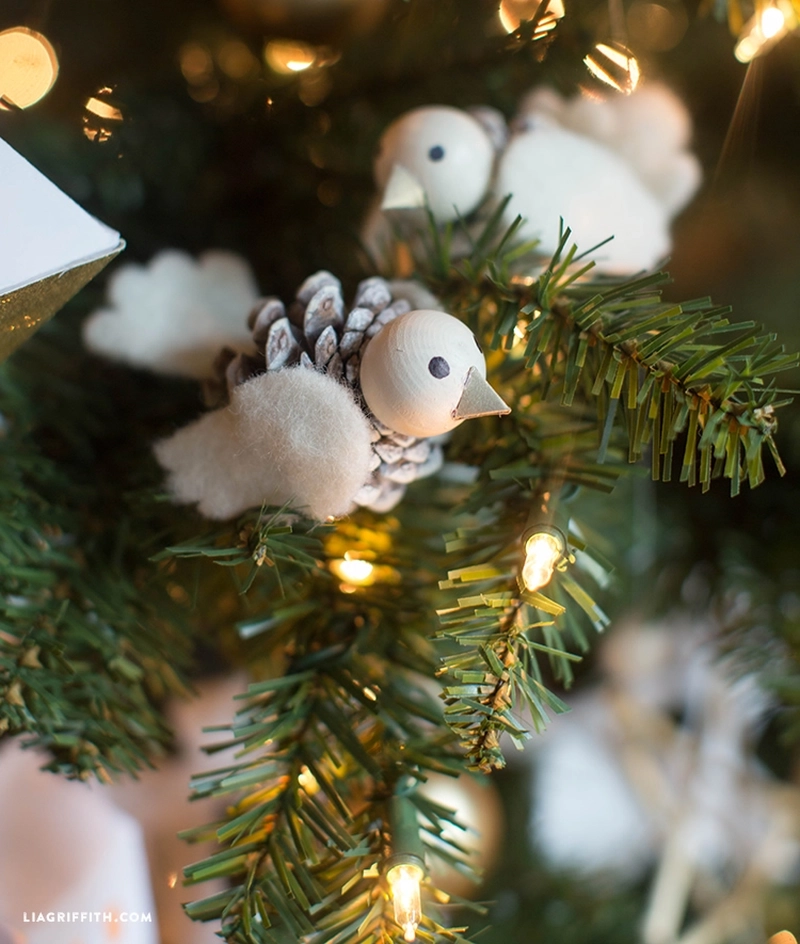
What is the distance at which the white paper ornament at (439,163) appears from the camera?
35cm

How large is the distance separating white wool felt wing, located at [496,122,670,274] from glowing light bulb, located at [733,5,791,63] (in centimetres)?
10

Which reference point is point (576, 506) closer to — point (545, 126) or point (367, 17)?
point (545, 126)

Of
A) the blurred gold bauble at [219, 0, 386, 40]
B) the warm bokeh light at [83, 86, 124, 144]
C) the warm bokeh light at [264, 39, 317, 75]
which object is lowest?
the warm bokeh light at [83, 86, 124, 144]

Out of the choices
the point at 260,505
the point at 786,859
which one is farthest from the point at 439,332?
the point at 786,859

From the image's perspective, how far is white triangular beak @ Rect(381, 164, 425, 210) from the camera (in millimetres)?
348

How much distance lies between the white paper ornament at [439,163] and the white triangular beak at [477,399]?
0.12m

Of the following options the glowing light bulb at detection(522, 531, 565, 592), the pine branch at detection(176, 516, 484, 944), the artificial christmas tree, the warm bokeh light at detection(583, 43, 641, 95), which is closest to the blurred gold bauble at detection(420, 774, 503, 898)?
the artificial christmas tree

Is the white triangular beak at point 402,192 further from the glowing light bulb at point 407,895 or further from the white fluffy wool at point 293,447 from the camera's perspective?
the glowing light bulb at point 407,895

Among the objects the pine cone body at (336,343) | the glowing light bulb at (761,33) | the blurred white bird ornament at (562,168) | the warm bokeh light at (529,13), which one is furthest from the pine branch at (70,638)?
the glowing light bulb at (761,33)

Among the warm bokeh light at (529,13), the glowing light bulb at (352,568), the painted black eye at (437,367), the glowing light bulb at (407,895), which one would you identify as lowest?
the glowing light bulb at (407,895)

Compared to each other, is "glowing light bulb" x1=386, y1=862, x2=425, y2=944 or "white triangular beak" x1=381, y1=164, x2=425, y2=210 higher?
"white triangular beak" x1=381, y1=164, x2=425, y2=210

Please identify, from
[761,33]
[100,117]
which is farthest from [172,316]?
[761,33]

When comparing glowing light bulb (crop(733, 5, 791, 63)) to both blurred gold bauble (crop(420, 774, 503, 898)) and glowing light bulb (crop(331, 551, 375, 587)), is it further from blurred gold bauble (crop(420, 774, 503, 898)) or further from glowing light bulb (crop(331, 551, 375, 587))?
blurred gold bauble (crop(420, 774, 503, 898))

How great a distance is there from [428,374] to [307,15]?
0.27 m
